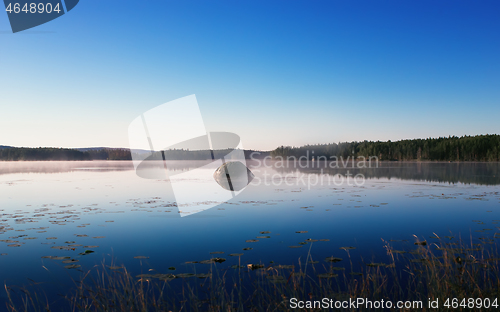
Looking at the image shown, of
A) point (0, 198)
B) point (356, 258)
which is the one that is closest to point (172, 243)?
point (356, 258)

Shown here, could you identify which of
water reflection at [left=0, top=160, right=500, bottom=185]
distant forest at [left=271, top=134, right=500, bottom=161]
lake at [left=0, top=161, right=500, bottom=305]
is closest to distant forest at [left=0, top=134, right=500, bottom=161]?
distant forest at [left=271, top=134, right=500, bottom=161]

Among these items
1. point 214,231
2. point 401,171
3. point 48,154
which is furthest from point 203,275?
point 48,154

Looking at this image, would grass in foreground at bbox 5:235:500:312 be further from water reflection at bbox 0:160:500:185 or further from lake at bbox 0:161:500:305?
water reflection at bbox 0:160:500:185

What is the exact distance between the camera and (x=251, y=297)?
5.27 metres

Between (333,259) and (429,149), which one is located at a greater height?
(429,149)

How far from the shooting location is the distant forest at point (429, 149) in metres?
113

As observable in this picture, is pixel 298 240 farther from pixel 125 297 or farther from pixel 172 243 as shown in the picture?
pixel 125 297

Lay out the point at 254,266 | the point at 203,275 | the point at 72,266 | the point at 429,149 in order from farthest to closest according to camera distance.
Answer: the point at 429,149 < the point at 72,266 < the point at 254,266 < the point at 203,275

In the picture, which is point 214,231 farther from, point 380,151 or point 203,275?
point 380,151

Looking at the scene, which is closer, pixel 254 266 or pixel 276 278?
pixel 276 278

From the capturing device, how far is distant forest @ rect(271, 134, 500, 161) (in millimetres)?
112812

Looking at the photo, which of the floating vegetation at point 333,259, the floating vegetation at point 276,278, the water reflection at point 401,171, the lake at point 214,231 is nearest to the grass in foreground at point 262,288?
the floating vegetation at point 276,278

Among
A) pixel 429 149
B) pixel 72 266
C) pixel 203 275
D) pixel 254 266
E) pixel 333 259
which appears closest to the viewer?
pixel 203 275

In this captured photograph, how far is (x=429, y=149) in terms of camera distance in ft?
405
